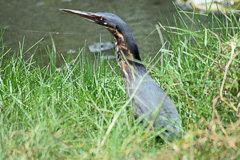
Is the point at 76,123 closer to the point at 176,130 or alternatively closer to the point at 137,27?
the point at 176,130

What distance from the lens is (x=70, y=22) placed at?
668cm

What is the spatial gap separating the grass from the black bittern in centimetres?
8

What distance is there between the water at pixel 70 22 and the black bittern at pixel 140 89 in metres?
2.45

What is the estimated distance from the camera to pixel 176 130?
233cm

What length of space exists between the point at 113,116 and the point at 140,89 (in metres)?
0.26

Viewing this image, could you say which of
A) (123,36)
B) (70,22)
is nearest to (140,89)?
(123,36)

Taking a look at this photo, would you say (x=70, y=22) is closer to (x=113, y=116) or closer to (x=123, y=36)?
(x=123, y=36)

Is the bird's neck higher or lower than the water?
higher

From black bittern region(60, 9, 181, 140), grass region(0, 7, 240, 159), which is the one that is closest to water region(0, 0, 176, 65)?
grass region(0, 7, 240, 159)

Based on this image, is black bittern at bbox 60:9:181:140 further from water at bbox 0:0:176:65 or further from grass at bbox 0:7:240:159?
water at bbox 0:0:176:65

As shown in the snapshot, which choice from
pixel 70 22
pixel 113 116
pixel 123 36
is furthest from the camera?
pixel 70 22

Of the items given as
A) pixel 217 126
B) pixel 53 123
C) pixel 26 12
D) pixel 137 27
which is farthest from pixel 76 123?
pixel 26 12

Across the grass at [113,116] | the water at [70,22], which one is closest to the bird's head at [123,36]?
the grass at [113,116]

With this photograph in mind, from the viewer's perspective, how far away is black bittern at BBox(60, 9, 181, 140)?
232 cm
